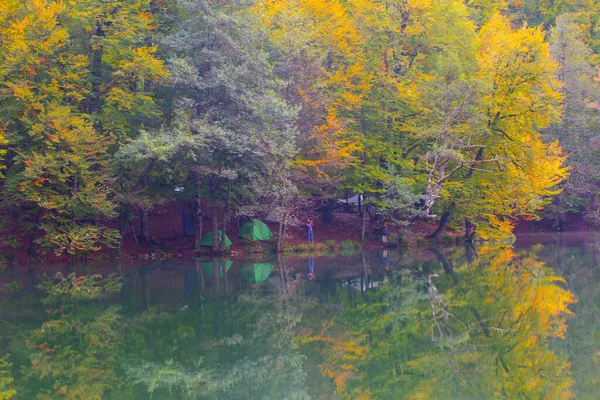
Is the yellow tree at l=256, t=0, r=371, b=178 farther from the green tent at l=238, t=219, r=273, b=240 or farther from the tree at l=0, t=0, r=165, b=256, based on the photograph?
the tree at l=0, t=0, r=165, b=256

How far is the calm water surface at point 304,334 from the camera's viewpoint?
29.8 ft

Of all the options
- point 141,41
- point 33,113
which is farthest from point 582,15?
point 33,113

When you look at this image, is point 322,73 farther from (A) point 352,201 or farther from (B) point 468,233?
(B) point 468,233

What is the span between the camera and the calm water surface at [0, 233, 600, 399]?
9086 mm

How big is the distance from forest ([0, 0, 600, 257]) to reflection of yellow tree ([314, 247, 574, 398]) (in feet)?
35.0

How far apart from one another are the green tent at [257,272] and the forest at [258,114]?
277 centimetres

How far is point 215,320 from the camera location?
1388 cm

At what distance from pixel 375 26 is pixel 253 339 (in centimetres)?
2327

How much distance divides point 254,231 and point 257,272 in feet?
27.0

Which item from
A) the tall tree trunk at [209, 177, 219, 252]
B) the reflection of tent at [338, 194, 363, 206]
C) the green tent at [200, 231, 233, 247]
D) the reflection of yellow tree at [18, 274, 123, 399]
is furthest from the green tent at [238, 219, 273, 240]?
the reflection of yellow tree at [18, 274, 123, 399]

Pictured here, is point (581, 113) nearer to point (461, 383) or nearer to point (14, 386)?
point (461, 383)

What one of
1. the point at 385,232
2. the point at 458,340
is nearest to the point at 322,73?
the point at 385,232

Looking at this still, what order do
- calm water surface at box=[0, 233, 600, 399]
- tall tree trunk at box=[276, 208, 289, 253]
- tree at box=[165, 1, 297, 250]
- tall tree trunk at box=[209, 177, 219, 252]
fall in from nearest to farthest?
calm water surface at box=[0, 233, 600, 399], tree at box=[165, 1, 297, 250], tall tree trunk at box=[209, 177, 219, 252], tall tree trunk at box=[276, 208, 289, 253]

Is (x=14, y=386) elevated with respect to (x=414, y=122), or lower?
lower
